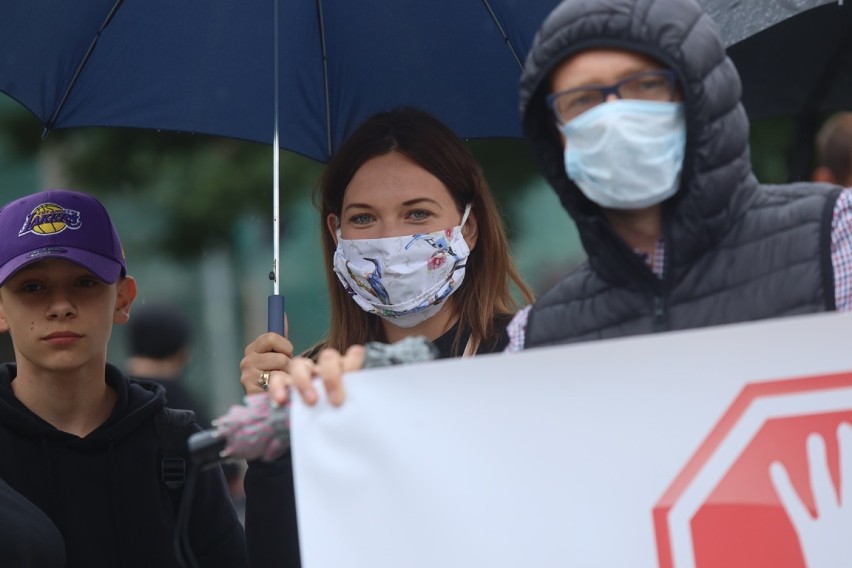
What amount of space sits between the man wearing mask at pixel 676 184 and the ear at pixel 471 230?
1.24 meters

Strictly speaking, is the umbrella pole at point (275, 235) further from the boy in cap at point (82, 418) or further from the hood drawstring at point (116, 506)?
the hood drawstring at point (116, 506)

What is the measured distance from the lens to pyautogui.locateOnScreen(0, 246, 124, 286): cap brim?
12.9 feet

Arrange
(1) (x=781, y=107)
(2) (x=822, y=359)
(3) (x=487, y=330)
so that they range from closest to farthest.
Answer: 1. (2) (x=822, y=359)
2. (3) (x=487, y=330)
3. (1) (x=781, y=107)

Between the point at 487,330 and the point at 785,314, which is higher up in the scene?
the point at 487,330

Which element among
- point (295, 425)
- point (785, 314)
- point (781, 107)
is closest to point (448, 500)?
point (295, 425)

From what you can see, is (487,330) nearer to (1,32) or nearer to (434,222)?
(434,222)

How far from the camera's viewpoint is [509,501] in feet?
9.18

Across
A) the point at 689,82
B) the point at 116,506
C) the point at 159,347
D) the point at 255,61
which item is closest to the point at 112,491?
the point at 116,506

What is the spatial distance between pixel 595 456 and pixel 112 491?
1.57 m

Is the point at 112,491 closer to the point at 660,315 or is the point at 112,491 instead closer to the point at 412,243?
the point at 412,243

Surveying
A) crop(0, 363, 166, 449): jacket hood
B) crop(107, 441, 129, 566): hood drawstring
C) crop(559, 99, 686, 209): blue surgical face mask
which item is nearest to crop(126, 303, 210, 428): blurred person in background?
crop(0, 363, 166, 449): jacket hood

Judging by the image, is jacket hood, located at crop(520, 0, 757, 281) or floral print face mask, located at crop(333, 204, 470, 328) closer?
jacket hood, located at crop(520, 0, 757, 281)

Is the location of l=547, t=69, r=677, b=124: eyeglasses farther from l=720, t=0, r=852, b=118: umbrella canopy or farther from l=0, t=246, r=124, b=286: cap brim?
l=720, t=0, r=852, b=118: umbrella canopy

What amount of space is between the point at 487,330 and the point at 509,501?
4.18ft
